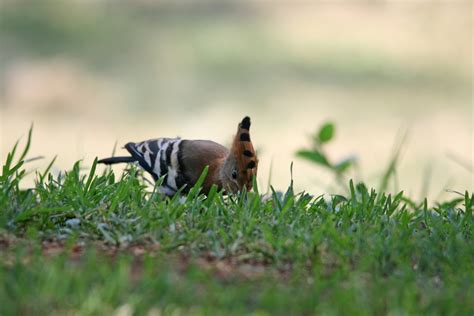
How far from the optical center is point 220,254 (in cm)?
364

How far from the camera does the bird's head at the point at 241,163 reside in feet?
17.5

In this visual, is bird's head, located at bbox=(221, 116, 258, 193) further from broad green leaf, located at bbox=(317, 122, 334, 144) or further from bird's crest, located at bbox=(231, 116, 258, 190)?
broad green leaf, located at bbox=(317, 122, 334, 144)

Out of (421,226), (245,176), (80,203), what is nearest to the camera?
(80,203)

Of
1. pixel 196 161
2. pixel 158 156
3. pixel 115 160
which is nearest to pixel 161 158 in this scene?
pixel 158 156

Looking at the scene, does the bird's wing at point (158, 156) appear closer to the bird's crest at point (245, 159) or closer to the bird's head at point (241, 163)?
the bird's head at point (241, 163)

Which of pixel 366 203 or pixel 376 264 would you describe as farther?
pixel 366 203

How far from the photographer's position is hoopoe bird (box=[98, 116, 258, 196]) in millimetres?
5387

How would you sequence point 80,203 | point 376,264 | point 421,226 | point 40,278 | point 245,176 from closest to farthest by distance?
point 40,278 < point 376,264 < point 80,203 < point 421,226 < point 245,176

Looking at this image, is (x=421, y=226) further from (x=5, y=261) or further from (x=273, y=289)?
(x=5, y=261)

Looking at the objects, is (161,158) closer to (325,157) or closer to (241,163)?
(241,163)

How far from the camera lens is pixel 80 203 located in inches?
160

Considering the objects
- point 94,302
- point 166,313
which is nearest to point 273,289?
point 166,313

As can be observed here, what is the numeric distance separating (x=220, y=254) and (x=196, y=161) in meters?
2.25

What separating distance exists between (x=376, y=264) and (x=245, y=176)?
76.0 inches
